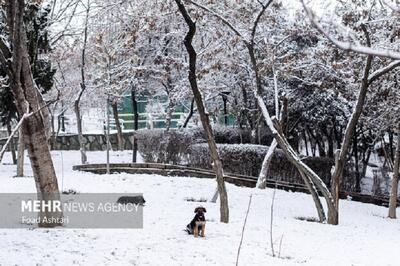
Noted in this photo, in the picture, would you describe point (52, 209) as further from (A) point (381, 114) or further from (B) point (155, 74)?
(B) point (155, 74)

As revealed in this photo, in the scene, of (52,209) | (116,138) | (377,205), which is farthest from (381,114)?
(116,138)

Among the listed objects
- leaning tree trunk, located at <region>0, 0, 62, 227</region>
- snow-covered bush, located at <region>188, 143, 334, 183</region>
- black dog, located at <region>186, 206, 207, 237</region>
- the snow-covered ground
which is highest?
leaning tree trunk, located at <region>0, 0, 62, 227</region>

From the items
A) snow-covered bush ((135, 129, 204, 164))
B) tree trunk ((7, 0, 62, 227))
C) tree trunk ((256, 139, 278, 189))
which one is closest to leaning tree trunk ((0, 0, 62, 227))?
tree trunk ((7, 0, 62, 227))

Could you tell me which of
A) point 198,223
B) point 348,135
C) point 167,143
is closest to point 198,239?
point 198,223

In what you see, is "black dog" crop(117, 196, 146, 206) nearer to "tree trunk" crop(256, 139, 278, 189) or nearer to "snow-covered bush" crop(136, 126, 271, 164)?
"tree trunk" crop(256, 139, 278, 189)

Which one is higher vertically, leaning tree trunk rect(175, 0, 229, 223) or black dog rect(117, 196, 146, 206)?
leaning tree trunk rect(175, 0, 229, 223)

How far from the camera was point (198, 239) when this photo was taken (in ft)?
22.5

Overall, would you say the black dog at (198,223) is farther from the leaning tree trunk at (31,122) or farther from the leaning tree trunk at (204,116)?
the leaning tree trunk at (31,122)

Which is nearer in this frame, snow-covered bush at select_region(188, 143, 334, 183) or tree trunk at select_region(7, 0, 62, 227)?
tree trunk at select_region(7, 0, 62, 227)

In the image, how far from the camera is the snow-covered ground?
5645 millimetres

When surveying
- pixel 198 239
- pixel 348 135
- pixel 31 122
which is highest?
pixel 31 122

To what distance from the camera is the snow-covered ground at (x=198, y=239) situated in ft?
18.5

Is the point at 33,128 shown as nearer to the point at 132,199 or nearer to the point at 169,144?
the point at 132,199

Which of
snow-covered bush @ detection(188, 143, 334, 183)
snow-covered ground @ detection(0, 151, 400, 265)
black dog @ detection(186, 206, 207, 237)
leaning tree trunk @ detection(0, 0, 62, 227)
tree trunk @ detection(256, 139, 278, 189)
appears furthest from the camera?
snow-covered bush @ detection(188, 143, 334, 183)
